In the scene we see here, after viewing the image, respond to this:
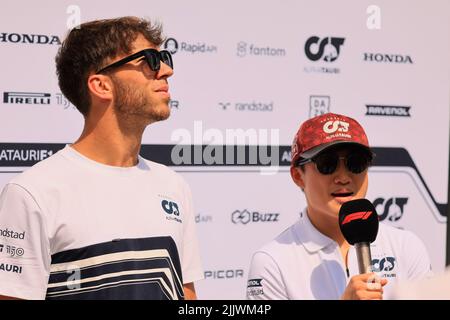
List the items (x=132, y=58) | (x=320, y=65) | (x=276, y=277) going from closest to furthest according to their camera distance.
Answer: (x=276, y=277) → (x=132, y=58) → (x=320, y=65)

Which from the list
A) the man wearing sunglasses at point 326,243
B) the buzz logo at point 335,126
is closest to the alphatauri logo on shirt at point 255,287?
the man wearing sunglasses at point 326,243

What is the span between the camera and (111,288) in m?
1.99

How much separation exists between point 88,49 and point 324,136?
0.80m

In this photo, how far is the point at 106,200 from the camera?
6.79 feet

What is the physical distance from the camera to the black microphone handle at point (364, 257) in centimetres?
163

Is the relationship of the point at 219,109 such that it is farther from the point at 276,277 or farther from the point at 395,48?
the point at 276,277

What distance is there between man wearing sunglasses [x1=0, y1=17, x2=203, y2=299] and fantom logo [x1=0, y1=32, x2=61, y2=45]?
1133mm

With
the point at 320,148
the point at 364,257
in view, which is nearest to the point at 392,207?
the point at 320,148

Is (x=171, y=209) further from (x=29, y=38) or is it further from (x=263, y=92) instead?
(x=263, y=92)

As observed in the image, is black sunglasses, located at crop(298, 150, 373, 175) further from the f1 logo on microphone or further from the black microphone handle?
the black microphone handle

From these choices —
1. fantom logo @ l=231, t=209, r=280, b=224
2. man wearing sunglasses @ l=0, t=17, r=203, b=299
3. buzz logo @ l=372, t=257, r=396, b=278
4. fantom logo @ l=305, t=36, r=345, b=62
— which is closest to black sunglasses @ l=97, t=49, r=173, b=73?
man wearing sunglasses @ l=0, t=17, r=203, b=299

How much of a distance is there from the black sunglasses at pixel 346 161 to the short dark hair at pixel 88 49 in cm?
71
